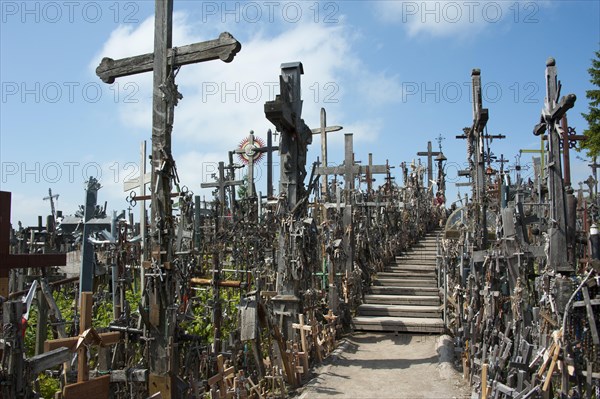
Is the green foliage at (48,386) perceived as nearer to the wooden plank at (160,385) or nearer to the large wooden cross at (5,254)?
the wooden plank at (160,385)

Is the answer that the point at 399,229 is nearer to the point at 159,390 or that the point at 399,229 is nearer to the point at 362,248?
the point at 362,248

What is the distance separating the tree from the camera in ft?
72.8

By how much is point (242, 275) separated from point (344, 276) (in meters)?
2.32

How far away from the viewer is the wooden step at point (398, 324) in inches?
423

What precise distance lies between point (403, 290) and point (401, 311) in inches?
63.9

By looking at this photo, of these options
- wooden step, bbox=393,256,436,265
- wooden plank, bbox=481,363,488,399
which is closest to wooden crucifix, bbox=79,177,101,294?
wooden plank, bbox=481,363,488,399

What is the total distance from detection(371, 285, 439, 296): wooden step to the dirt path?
9.43ft

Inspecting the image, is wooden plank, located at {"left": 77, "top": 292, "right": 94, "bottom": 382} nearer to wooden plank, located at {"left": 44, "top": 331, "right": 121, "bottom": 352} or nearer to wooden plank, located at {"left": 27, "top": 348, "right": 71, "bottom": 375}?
wooden plank, located at {"left": 44, "top": 331, "right": 121, "bottom": 352}

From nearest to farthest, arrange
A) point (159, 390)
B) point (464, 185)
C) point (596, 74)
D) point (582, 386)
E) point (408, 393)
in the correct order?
point (582, 386) < point (159, 390) < point (408, 393) < point (464, 185) < point (596, 74)

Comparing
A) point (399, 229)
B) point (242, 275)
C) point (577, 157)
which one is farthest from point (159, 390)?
point (577, 157)

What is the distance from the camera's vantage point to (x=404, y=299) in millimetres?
12664

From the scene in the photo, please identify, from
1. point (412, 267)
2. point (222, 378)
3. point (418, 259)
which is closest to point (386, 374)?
point (222, 378)

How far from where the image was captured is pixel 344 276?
12.0 meters

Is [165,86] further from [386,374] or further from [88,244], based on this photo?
[386,374]
